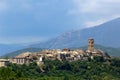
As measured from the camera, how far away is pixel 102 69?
7387 inches

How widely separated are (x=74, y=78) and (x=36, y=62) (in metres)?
33.6

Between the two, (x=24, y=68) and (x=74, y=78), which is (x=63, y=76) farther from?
(x=24, y=68)

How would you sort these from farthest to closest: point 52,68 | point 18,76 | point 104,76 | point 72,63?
point 72,63 → point 52,68 → point 104,76 → point 18,76

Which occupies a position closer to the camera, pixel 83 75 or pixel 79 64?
pixel 83 75

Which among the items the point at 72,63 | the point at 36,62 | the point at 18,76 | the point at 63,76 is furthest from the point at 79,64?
the point at 18,76

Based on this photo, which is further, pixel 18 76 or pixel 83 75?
pixel 83 75

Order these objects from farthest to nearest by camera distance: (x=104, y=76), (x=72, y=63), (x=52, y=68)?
1. (x=72, y=63)
2. (x=52, y=68)
3. (x=104, y=76)

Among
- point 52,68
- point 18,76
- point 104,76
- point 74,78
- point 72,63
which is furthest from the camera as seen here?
point 72,63

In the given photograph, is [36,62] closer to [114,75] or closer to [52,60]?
[52,60]

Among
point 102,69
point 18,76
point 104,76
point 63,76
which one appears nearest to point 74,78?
point 63,76

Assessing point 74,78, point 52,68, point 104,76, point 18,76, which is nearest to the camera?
point 18,76

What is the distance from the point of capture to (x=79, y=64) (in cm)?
19562

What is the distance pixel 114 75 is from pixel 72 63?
837 inches

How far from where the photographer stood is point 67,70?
187750 mm
